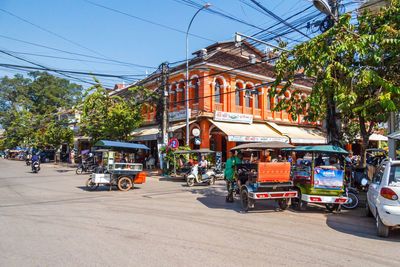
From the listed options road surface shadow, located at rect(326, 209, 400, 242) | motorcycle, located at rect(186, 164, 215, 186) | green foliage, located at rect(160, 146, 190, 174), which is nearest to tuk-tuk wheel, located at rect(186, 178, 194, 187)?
motorcycle, located at rect(186, 164, 215, 186)

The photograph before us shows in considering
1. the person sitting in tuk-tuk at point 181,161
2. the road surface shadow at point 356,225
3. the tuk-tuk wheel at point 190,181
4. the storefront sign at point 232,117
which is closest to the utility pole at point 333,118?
the road surface shadow at point 356,225

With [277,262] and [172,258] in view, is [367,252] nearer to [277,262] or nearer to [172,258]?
[277,262]

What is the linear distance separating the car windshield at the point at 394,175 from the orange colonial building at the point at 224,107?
45.2 feet

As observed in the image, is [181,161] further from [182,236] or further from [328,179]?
[182,236]

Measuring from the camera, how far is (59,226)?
254 inches

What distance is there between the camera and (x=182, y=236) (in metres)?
5.77

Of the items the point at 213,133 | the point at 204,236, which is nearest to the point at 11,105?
the point at 213,133

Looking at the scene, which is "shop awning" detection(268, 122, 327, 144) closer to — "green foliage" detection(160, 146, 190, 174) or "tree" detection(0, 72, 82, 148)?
"green foliage" detection(160, 146, 190, 174)

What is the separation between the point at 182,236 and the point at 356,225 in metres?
4.42

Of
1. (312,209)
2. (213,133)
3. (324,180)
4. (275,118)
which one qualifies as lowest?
(312,209)

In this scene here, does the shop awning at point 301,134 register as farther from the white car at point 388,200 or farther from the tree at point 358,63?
the white car at point 388,200

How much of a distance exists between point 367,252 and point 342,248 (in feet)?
1.30

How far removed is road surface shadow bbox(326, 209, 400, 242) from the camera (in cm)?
605

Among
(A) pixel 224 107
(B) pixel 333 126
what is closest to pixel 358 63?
(B) pixel 333 126
